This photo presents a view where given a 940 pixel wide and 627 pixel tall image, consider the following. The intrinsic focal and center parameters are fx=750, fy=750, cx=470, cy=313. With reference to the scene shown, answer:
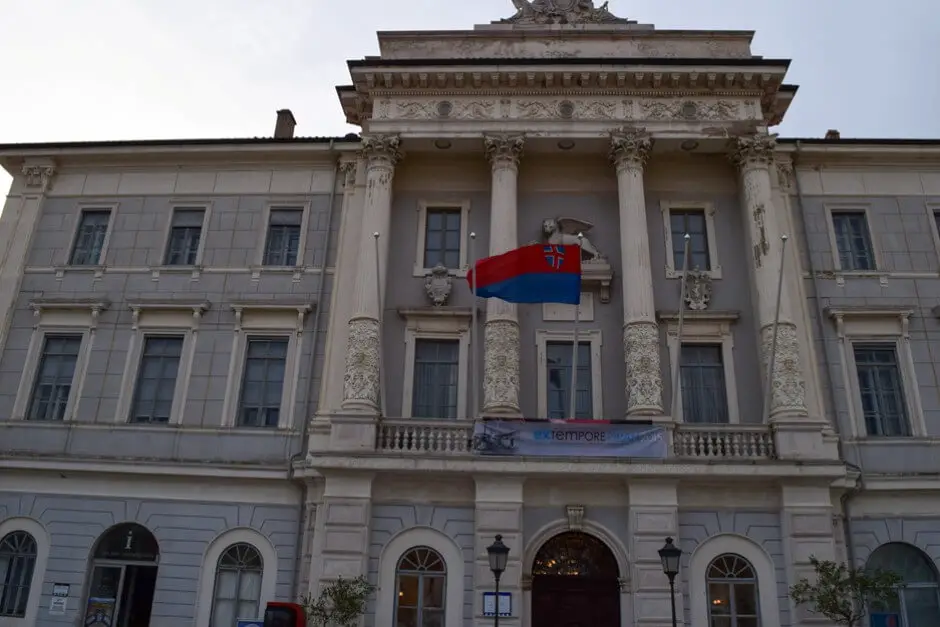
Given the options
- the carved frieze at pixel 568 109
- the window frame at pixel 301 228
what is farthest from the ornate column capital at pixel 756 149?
the window frame at pixel 301 228

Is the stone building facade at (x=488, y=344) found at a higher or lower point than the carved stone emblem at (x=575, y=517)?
higher

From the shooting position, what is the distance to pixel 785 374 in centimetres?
1794

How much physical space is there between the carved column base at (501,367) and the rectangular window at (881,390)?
8870 mm

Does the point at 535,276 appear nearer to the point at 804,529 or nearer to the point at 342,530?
the point at 342,530

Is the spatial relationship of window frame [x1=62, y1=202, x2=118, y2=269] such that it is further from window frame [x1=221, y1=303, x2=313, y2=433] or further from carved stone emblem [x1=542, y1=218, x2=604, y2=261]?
carved stone emblem [x1=542, y1=218, x2=604, y2=261]

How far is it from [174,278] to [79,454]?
5189 mm

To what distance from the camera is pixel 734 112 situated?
20688 mm

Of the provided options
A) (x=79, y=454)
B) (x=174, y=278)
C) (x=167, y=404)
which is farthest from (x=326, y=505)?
(x=174, y=278)

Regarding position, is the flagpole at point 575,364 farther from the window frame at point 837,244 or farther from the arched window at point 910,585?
the arched window at point 910,585

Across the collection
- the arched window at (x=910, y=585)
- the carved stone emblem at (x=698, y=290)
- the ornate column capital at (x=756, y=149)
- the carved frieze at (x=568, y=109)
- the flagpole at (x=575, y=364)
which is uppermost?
the carved frieze at (x=568, y=109)

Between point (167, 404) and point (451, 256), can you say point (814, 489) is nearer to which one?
point (451, 256)

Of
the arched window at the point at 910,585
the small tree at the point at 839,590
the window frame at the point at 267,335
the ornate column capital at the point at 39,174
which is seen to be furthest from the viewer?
the ornate column capital at the point at 39,174

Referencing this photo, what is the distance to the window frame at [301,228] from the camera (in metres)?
20.8

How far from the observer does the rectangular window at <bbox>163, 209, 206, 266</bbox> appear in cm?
2136
